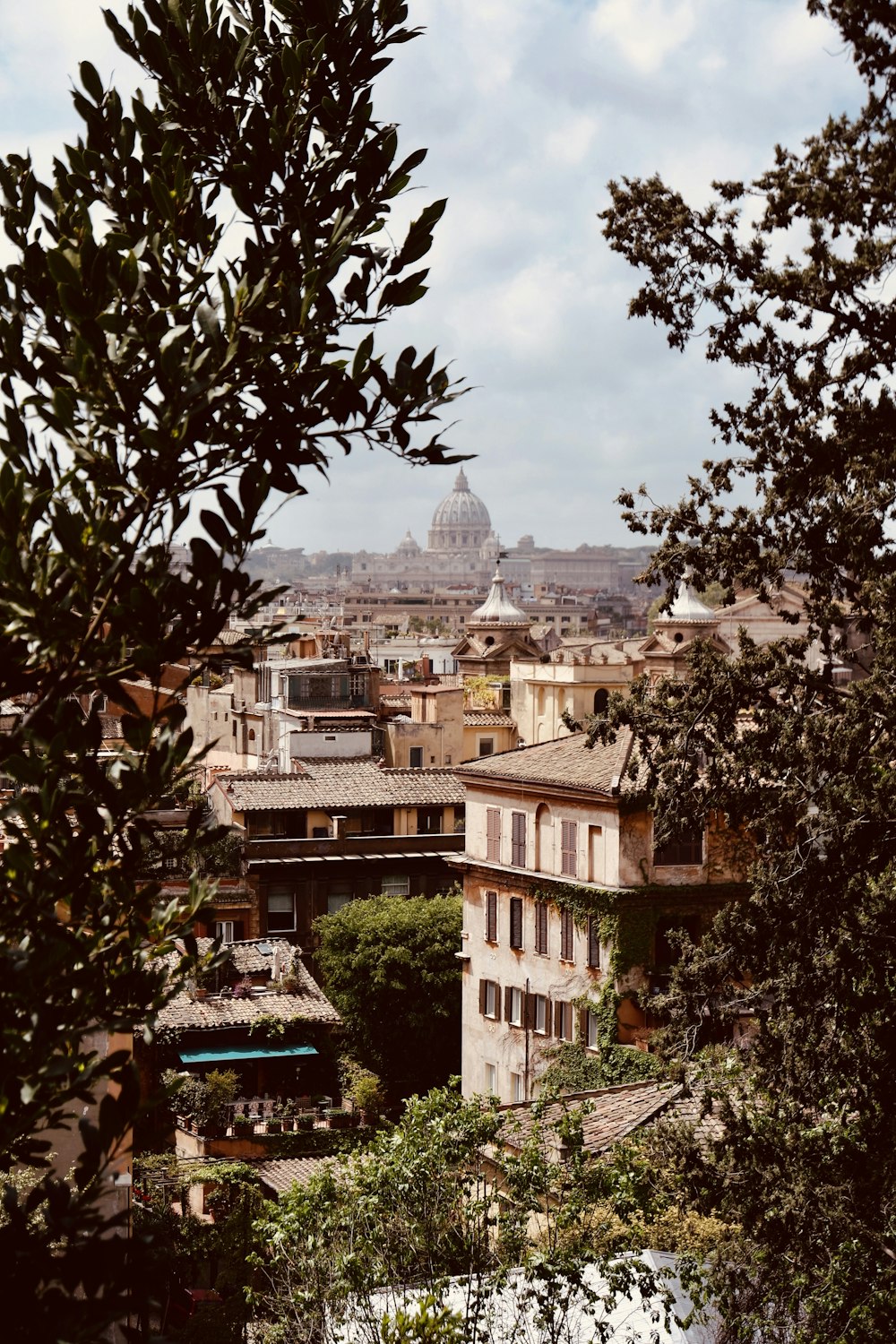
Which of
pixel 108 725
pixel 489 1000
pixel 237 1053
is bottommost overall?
pixel 237 1053

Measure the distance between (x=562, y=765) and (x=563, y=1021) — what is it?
4.79 meters

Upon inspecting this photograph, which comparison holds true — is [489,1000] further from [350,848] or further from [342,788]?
[342,788]

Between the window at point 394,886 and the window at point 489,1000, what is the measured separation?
10643 millimetres

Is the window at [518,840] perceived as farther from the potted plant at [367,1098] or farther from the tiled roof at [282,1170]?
the tiled roof at [282,1170]

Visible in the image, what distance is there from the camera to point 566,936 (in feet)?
95.6

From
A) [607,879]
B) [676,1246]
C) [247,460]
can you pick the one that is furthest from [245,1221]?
[247,460]

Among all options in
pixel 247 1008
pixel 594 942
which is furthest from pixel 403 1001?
pixel 594 942

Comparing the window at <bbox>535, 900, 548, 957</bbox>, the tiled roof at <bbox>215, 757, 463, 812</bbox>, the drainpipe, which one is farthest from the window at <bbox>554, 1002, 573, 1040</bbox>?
the tiled roof at <bbox>215, 757, 463, 812</bbox>

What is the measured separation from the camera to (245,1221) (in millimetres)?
23609

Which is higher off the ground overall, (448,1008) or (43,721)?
(43,721)

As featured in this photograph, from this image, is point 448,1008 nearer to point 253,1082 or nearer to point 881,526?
point 253,1082

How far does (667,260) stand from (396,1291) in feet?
26.7

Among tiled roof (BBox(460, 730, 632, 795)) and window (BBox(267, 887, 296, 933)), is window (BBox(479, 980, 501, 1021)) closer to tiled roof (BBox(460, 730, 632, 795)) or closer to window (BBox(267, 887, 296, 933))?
tiled roof (BBox(460, 730, 632, 795))

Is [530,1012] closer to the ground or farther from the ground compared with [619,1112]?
closer to the ground
